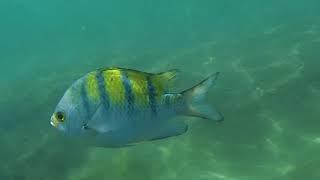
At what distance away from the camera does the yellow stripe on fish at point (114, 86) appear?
3.41 m

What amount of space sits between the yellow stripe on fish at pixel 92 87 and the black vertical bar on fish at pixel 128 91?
→ 0.65ft

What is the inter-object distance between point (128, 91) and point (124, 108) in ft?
0.45

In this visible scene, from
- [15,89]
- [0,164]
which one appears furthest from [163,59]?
[0,164]

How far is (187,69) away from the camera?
43.4 feet

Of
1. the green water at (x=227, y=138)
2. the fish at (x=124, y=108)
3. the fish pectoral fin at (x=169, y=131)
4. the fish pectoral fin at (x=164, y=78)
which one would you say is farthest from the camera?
the green water at (x=227, y=138)

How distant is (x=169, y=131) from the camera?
11.4 feet

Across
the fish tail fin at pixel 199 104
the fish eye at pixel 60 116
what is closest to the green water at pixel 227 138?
the fish tail fin at pixel 199 104

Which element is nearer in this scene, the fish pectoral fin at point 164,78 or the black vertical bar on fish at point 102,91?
the black vertical bar on fish at point 102,91

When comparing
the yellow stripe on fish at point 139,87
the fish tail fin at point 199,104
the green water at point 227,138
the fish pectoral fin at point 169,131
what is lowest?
the green water at point 227,138

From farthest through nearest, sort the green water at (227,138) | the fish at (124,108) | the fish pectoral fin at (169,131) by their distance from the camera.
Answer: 1. the green water at (227,138)
2. the fish pectoral fin at (169,131)
3. the fish at (124,108)

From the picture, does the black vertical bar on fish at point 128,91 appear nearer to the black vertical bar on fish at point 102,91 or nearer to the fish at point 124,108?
the fish at point 124,108

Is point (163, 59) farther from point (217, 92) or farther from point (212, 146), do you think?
point (212, 146)

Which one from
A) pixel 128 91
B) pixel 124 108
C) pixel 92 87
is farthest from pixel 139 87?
pixel 92 87

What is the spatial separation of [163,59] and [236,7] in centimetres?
2393
